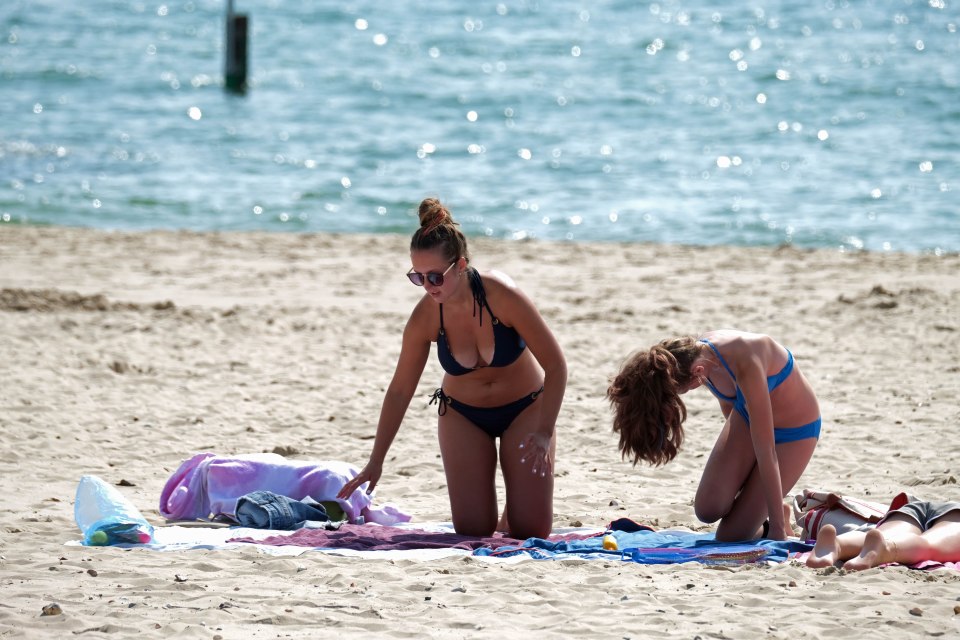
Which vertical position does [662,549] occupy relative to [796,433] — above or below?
below

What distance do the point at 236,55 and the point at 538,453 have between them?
1899 centimetres

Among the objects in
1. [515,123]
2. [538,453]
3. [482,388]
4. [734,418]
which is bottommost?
[538,453]

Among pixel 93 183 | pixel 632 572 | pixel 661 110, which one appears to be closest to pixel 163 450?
pixel 632 572

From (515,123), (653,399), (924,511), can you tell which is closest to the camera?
(924,511)

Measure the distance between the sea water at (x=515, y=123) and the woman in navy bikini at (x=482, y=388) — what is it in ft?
27.8

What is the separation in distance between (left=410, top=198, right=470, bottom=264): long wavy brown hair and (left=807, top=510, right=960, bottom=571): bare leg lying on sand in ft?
6.01

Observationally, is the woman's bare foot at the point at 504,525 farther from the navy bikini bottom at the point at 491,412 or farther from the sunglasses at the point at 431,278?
the sunglasses at the point at 431,278

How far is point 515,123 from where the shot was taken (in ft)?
66.2

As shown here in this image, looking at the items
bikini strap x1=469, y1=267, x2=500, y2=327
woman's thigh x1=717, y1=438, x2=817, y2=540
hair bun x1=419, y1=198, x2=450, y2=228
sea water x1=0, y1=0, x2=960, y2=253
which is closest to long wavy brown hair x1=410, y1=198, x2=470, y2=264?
hair bun x1=419, y1=198, x2=450, y2=228

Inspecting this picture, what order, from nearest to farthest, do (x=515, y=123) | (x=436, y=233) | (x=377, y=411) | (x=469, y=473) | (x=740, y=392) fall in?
(x=436, y=233), (x=740, y=392), (x=469, y=473), (x=377, y=411), (x=515, y=123)

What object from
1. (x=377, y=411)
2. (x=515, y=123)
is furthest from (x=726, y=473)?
(x=515, y=123)

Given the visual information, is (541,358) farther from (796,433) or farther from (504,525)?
(796,433)

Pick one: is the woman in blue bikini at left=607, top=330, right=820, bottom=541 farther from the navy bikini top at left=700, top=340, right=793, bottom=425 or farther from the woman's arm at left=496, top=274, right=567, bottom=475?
the woman's arm at left=496, top=274, right=567, bottom=475

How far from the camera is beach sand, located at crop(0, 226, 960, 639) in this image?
3.93 m
